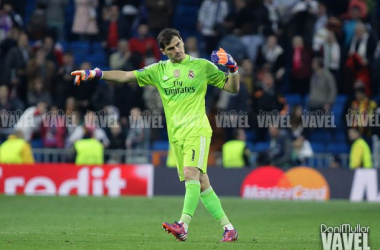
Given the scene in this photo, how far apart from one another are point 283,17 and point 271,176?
5.00 meters

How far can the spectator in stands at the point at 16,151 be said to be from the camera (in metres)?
23.1

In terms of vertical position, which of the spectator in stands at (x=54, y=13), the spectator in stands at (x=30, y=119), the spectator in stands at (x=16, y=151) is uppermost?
the spectator in stands at (x=54, y=13)

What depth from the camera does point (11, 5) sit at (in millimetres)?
27312

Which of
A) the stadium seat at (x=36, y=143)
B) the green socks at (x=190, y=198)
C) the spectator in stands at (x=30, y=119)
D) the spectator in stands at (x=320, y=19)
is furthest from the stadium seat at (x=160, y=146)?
the green socks at (x=190, y=198)

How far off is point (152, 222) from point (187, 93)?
13.0ft

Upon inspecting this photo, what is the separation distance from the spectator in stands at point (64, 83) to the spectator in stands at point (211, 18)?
3.66 metres

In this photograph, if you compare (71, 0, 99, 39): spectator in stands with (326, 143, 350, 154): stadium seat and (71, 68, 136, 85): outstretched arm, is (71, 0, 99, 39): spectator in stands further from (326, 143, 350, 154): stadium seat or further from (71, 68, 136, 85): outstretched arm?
(71, 68, 136, 85): outstretched arm

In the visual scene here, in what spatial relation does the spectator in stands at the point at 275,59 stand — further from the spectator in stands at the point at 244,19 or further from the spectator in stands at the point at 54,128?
the spectator in stands at the point at 54,128

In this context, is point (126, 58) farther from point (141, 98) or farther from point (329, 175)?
point (329, 175)

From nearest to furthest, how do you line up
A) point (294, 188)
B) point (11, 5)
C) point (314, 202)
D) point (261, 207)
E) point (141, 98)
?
1. point (261, 207)
2. point (314, 202)
3. point (294, 188)
4. point (141, 98)
5. point (11, 5)

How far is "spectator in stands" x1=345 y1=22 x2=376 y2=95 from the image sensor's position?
23.7 metres

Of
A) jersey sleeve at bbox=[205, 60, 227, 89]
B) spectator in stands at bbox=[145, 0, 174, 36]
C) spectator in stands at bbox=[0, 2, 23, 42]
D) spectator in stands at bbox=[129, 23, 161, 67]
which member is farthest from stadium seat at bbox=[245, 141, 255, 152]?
jersey sleeve at bbox=[205, 60, 227, 89]

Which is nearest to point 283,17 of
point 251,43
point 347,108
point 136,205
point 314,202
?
point 251,43

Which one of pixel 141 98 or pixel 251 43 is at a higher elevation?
pixel 251 43
